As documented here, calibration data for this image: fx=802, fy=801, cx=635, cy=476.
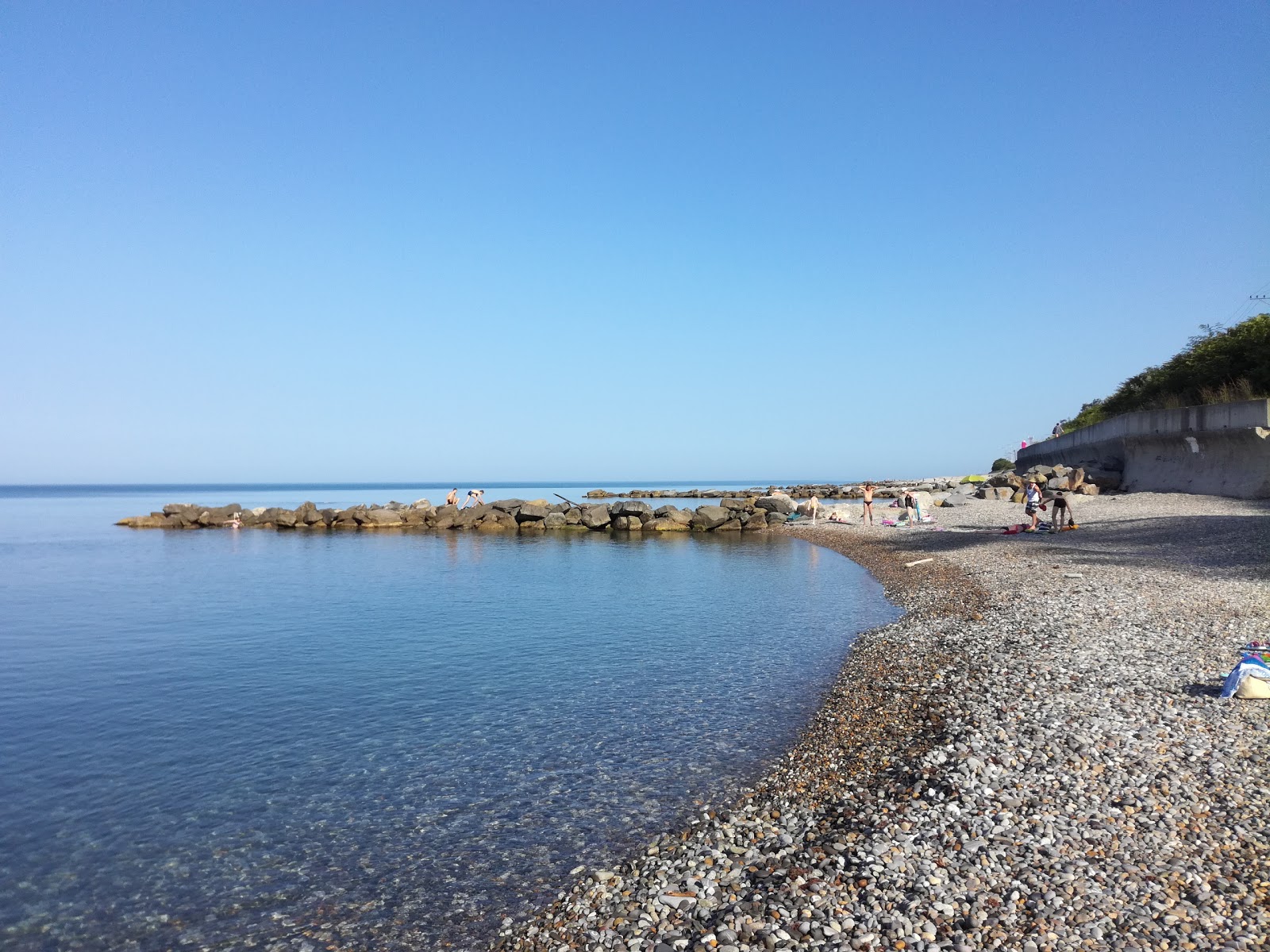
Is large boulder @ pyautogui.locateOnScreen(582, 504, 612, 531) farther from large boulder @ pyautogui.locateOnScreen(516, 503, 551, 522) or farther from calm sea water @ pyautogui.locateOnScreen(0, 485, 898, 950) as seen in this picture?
calm sea water @ pyautogui.locateOnScreen(0, 485, 898, 950)

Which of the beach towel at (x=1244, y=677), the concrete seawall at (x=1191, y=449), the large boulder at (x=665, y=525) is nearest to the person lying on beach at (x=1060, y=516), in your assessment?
the concrete seawall at (x=1191, y=449)

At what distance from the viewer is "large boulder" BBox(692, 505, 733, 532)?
164 ft

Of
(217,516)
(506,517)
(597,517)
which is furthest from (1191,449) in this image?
(217,516)

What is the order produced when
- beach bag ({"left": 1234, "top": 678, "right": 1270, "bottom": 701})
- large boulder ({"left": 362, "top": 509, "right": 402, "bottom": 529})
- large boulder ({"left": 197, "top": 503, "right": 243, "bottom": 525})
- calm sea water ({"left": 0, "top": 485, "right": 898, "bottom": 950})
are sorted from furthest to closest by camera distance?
large boulder ({"left": 197, "top": 503, "right": 243, "bottom": 525}), large boulder ({"left": 362, "top": 509, "right": 402, "bottom": 529}), beach bag ({"left": 1234, "top": 678, "right": 1270, "bottom": 701}), calm sea water ({"left": 0, "top": 485, "right": 898, "bottom": 950})

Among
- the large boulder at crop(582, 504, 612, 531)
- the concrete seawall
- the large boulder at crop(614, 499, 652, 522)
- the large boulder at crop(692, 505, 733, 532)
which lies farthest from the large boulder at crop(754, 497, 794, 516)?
the concrete seawall

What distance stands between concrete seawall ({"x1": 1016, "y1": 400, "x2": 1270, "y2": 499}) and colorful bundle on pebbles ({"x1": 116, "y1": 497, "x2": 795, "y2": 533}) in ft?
63.1

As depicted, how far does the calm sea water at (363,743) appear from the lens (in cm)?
732

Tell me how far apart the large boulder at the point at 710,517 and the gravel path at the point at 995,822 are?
34661 mm

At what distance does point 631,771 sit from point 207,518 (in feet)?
185

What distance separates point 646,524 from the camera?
169 feet

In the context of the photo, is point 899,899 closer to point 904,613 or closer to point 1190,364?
point 904,613

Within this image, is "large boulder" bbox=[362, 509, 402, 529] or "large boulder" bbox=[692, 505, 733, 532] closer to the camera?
"large boulder" bbox=[692, 505, 733, 532]

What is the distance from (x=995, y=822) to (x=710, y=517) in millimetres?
42795

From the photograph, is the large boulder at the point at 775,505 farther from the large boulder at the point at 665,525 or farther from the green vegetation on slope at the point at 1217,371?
the green vegetation on slope at the point at 1217,371
